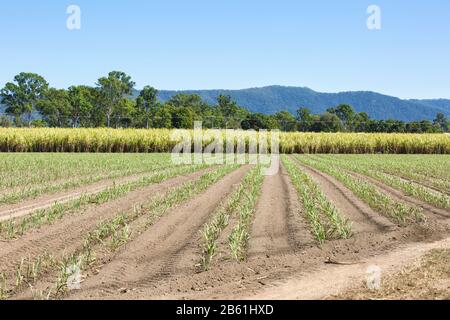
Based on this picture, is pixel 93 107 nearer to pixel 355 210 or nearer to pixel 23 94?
pixel 23 94

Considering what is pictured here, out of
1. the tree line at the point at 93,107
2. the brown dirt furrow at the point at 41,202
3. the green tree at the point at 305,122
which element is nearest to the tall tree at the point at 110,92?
the tree line at the point at 93,107

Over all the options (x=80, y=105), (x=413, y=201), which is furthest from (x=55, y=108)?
(x=413, y=201)

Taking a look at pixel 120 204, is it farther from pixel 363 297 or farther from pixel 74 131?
pixel 74 131

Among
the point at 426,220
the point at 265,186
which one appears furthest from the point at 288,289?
the point at 265,186

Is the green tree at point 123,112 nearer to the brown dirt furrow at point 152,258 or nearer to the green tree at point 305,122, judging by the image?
the green tree at point 305,122

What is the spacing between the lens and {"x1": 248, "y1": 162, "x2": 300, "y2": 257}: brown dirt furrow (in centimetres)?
725

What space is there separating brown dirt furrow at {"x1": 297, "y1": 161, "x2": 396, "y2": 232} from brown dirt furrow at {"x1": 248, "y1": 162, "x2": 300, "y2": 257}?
1190 mm

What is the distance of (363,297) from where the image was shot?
5.07 m

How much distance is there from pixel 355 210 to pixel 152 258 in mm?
5392

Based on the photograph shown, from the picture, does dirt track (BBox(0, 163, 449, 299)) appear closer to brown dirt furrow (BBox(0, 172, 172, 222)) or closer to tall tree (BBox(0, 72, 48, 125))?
brown dirt furrow (BBox(0, 172, 172, 222))

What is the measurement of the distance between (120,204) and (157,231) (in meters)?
3.00

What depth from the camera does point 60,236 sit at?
7793 millimetres

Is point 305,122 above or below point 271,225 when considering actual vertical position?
above

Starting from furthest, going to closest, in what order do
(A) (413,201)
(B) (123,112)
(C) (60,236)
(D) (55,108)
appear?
1. (B) (123,112)
2. (D) (55,108)
3. (A) (413,201)
4. (C) (60,236)
